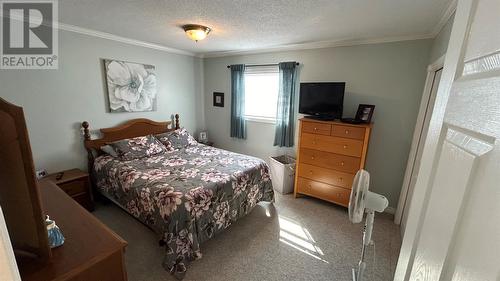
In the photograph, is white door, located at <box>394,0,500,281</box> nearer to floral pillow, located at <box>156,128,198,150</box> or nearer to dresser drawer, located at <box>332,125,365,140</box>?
dresser drawer, located at <box>332,125,365,140</box>

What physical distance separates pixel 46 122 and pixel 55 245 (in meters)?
2.27

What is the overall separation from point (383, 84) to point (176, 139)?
3.18 m

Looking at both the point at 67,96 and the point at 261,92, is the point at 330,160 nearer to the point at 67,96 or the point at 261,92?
the point at 261,92

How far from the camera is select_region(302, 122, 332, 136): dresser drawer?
112 inches

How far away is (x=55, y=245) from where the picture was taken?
3.46 feet

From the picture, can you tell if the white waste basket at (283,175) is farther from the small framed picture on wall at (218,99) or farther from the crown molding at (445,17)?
the crown molding at (445,17)

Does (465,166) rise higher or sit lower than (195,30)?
lower

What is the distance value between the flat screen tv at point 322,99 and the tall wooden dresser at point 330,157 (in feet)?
0.64

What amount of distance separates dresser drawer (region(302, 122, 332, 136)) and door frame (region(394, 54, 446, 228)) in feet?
3.08

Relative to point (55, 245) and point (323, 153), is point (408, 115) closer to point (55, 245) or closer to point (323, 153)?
point (323, 153)

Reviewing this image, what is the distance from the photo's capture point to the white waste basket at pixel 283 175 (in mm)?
3389

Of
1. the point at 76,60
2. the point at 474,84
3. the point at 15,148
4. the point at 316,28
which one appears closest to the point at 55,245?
the point at 15,148

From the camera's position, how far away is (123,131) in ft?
10.8

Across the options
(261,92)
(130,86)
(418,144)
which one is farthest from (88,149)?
(418,144)
